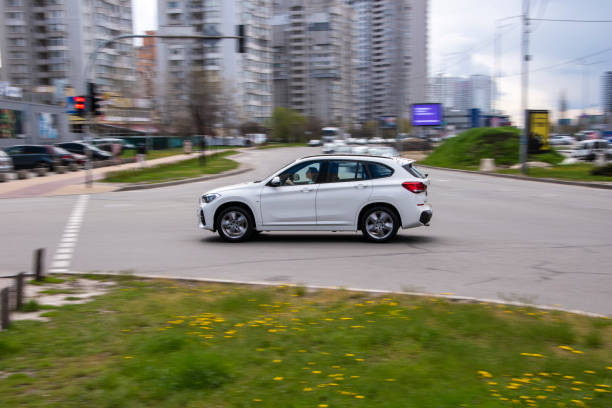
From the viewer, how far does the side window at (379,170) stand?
A: 1134cm

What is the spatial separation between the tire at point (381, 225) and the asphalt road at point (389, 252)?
24 centimetres

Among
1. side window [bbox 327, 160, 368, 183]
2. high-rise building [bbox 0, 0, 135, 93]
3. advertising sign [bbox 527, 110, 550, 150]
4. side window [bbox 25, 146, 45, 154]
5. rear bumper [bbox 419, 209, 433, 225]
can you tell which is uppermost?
high-rise building [bbox 0, 0, 135, 93]

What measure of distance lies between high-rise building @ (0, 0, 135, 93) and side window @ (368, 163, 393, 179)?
94.9 metres

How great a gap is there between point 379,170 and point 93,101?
695 inches

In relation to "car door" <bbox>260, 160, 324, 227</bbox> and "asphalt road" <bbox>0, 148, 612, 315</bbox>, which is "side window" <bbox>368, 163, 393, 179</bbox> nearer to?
"car door" <bbox>260, 160, 324, 227</bbox>

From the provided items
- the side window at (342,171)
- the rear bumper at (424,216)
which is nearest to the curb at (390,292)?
the side window at (342,171)

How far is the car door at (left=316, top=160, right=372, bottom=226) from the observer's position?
11211 mm

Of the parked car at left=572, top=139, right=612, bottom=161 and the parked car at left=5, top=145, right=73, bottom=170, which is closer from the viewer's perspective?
the parked car at left=5, top=145, right=73, bottom=170

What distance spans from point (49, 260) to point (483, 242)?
7586mm

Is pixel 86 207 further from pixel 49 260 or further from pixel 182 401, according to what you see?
pixel 182 401

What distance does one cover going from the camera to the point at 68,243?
11547 mm

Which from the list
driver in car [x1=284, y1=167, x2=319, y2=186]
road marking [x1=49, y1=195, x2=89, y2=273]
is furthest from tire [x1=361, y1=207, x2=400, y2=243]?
road marking [x1=49, y1=195, x2=89, y2=273]

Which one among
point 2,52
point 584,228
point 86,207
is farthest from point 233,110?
point 584,228

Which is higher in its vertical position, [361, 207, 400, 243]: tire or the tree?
the tree
